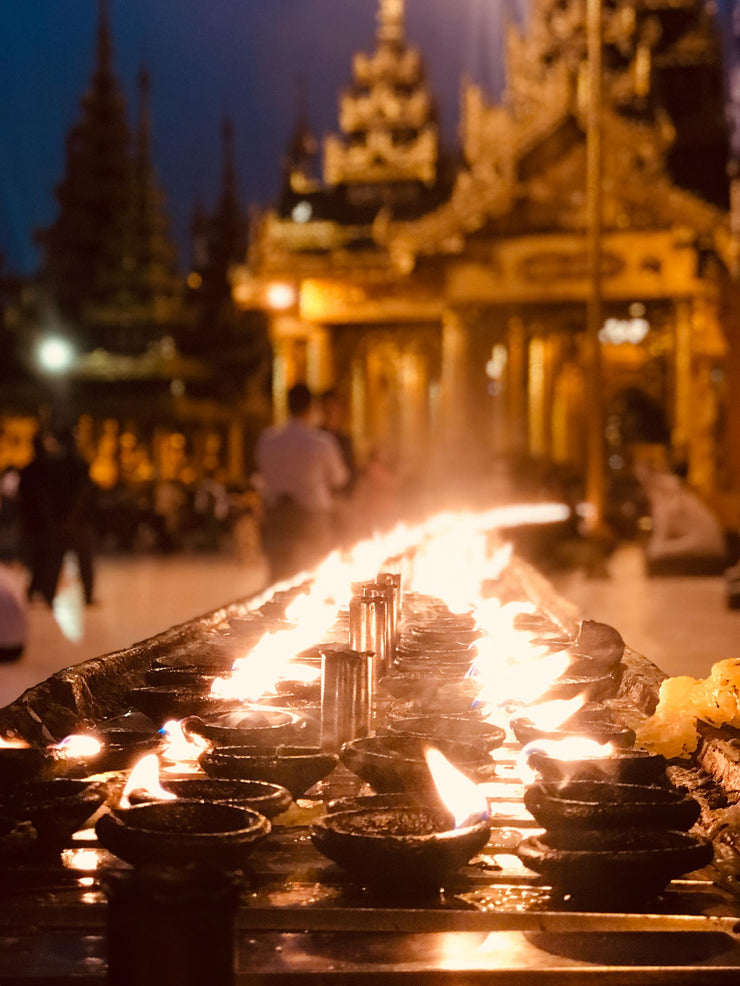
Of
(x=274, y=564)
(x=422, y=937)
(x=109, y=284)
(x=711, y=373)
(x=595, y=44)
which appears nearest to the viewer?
(x=422, y=937)

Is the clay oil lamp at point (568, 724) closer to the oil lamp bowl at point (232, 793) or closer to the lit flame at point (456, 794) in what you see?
the lit flame at point (456, 794)

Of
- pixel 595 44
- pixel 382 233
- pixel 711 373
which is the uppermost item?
pixel 595 44

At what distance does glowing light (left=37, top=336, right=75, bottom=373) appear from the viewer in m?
45.3

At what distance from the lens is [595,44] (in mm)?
15852

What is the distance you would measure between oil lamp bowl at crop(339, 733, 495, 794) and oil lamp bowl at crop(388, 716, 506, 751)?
0.11 ft

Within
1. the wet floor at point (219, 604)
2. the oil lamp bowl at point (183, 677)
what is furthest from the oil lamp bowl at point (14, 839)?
the wet floor at point (219, 604)

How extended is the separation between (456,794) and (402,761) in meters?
0.35

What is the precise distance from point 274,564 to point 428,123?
4214cm

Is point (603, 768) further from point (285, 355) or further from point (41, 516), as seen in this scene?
point (285, 355)

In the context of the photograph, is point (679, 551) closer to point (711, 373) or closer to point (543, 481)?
point (543, 481)

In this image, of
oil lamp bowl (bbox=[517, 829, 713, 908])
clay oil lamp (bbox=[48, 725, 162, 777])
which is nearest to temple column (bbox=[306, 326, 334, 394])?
clay oil lamp (bbox=[48, 725, 162, 777])

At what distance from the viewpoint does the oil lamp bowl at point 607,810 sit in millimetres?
2637

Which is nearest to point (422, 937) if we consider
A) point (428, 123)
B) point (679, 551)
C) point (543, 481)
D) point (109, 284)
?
point (679, 551)

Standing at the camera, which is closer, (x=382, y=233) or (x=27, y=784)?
(x=27, y=784)
